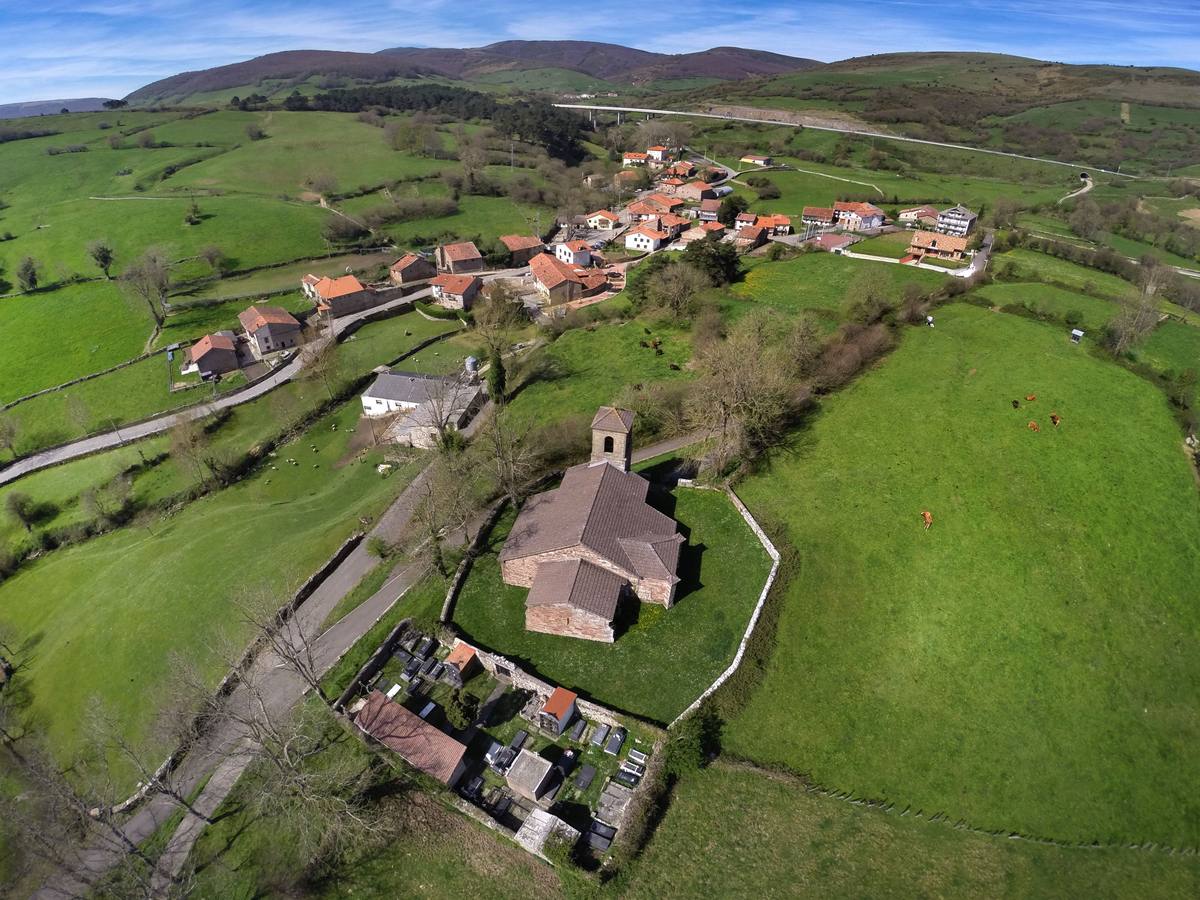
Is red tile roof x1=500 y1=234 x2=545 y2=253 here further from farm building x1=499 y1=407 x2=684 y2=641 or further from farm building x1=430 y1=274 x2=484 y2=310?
farm building x1=499 y1=407 x2=684 y2=641

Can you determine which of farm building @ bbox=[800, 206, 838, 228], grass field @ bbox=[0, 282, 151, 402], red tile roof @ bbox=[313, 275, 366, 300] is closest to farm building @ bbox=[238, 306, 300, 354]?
red tile roof @ bbox=[313, 275, 366, 300]

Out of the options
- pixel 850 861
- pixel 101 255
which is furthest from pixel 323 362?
pixel 850 861

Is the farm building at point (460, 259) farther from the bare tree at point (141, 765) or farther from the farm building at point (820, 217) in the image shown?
the bare tree at point (141, 765)

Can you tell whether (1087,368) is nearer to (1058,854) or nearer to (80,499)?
(1058,854)

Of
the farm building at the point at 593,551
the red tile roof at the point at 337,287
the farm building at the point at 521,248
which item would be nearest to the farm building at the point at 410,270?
the red tile roof at the point at 337,287

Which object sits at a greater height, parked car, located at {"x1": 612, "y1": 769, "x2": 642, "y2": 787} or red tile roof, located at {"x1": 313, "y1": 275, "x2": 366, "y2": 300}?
red tile roof, located at {"x1": 313, "y1": 275, "x2": 366, "y2": 300}
